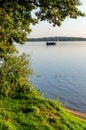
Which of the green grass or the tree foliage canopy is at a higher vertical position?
the tree foliage canopy

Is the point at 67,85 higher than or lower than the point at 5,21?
lower

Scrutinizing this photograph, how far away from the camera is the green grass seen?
17.2 meters

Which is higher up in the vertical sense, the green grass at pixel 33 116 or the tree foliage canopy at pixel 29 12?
the tree foliage canopy at pixel 29 12

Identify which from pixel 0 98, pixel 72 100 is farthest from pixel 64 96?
pixel 0 98

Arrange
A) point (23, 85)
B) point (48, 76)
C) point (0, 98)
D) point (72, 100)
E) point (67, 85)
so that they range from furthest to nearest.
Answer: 1. point (48, 76)
2. point (67, 85)
3. point (72, 100)
4. point (23, 85)
5. point (0, 98)

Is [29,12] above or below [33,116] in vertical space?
above

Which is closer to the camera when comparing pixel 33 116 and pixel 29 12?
pixel 33 116

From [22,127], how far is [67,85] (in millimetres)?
41493

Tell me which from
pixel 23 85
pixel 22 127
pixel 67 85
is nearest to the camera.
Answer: pixel 22 127

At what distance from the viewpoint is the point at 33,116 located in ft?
61.9

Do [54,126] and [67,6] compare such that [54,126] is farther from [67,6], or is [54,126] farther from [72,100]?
[72,100]

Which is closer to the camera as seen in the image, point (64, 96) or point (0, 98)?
point (0, 98)

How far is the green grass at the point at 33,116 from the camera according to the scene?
1720cm

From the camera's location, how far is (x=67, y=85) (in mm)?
57906
